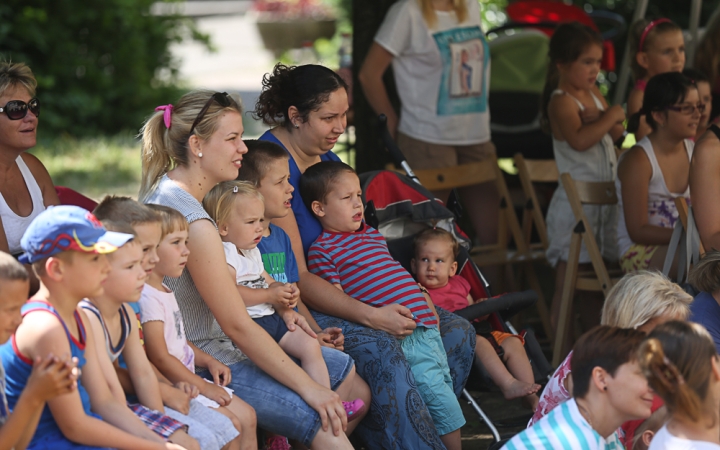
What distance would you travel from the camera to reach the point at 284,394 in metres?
2.84

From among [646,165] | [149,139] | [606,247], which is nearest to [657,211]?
[646,165]

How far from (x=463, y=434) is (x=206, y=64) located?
14.5 metres

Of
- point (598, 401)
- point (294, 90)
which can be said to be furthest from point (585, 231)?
point (598, 401)

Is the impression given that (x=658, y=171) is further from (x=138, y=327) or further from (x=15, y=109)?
(x=15, y=109)

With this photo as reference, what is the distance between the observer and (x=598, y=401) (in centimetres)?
230

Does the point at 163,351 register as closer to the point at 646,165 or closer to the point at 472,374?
the point at 472,374

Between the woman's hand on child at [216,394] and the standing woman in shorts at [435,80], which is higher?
the standing woman in shorts at [435,80]

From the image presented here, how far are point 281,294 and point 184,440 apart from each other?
27.0 inches

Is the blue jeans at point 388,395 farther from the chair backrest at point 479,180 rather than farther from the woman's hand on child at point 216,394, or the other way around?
the chair backrest at point 479,180

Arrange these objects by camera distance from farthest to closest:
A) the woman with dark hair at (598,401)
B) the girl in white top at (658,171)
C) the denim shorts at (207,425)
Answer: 1. the girl in white top at (658,171)
2. the denim shorts at (207,425)
3. the woman with dark hair at (598,401)

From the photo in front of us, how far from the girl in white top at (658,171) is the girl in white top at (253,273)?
72.8 inches

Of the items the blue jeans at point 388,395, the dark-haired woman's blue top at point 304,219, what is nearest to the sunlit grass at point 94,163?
the dark-haired woman's blue top at point 304,219

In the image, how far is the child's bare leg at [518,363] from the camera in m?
3.46

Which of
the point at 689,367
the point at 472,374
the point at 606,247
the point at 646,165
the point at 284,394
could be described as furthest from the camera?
the point at 606,247
